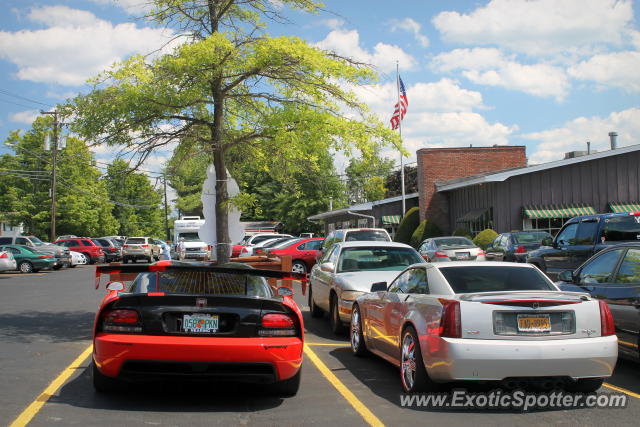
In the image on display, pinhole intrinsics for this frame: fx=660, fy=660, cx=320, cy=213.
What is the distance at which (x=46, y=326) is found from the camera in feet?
39.5

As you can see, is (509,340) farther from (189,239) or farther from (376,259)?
(189,239)

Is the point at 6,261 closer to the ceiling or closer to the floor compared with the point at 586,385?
closer to the ceiling

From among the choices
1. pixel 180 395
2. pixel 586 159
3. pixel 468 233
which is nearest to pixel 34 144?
pixel 468 233

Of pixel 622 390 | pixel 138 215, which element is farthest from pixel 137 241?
pixel 138 215

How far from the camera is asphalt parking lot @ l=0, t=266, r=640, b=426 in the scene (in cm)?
573

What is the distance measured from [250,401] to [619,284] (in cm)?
464

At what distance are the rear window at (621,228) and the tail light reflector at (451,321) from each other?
28.3 feet

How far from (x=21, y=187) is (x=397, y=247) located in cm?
5436

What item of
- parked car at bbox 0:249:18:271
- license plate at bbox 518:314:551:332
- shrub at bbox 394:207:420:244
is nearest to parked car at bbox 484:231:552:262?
license plate at bbox 518:314:551:332

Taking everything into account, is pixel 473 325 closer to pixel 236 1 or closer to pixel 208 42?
pixel 208 42

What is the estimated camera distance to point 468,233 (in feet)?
123

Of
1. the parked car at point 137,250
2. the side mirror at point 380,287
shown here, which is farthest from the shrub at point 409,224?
the side mirror at point 380,287

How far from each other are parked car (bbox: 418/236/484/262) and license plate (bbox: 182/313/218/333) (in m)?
18.3

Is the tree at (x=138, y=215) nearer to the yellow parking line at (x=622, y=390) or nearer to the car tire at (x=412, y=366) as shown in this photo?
the car tire at (x=412, y=366)
